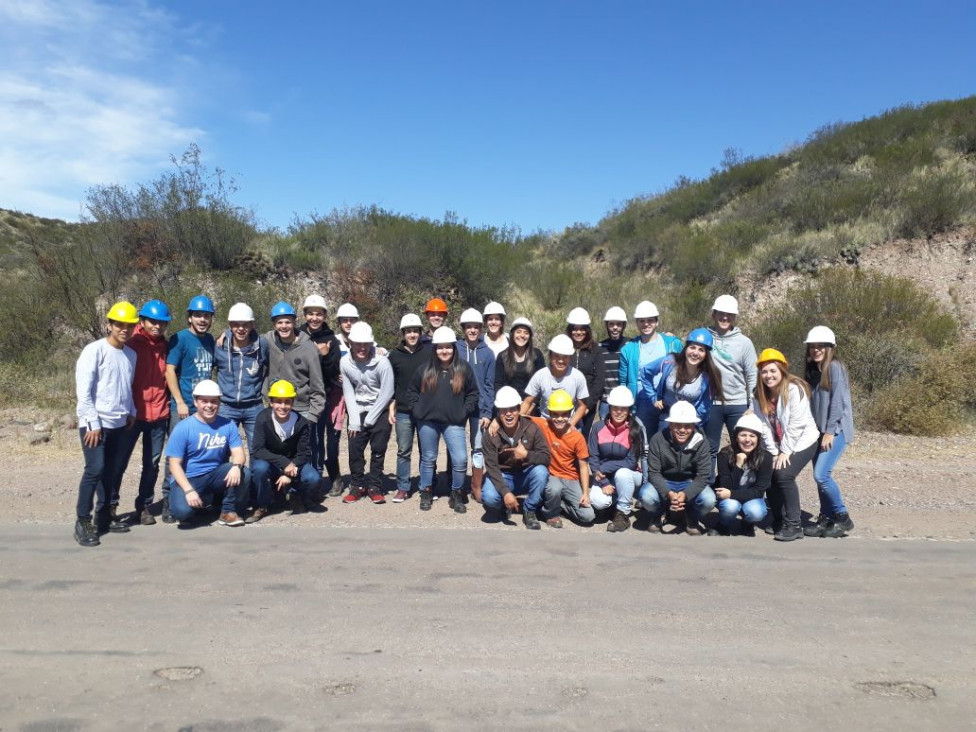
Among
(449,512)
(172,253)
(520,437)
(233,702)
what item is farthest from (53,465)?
(172,253)

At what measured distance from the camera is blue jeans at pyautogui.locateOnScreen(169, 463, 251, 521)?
6359 mm

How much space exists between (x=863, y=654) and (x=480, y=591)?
2.44 metres

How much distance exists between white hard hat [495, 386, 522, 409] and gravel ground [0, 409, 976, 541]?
1.16 metres

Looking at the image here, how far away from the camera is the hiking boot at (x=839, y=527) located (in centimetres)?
634

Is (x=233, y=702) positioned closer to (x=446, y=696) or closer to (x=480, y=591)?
(x=446, y=696)

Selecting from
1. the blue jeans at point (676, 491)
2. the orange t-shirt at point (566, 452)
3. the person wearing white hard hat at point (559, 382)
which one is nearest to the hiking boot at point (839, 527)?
the blue jeans at point (676, 491)

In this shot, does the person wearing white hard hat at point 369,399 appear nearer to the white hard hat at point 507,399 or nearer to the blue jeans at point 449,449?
the blue jeans at point 449,449

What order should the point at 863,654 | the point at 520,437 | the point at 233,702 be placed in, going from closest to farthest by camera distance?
the point at 233,702
the point at 863,654
the point at 520,437

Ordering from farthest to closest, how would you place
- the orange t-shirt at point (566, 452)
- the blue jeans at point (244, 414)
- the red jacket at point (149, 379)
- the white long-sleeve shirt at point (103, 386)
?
the blue jeans at point (244, 414) → the orange t-shirt at point (566, 452) → the red jacket at point (149, 379) → the white long-sleeve shirt at point (103, 386)

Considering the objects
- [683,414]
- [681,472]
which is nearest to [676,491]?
[681,472]

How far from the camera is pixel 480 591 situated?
4.99m

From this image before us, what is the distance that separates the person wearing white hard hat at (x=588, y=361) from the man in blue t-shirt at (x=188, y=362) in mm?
3825

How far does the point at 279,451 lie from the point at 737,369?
4655 mm

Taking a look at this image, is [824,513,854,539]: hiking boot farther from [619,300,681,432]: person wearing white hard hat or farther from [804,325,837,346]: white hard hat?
[619,300,681,432]: person wearing white hard hat
